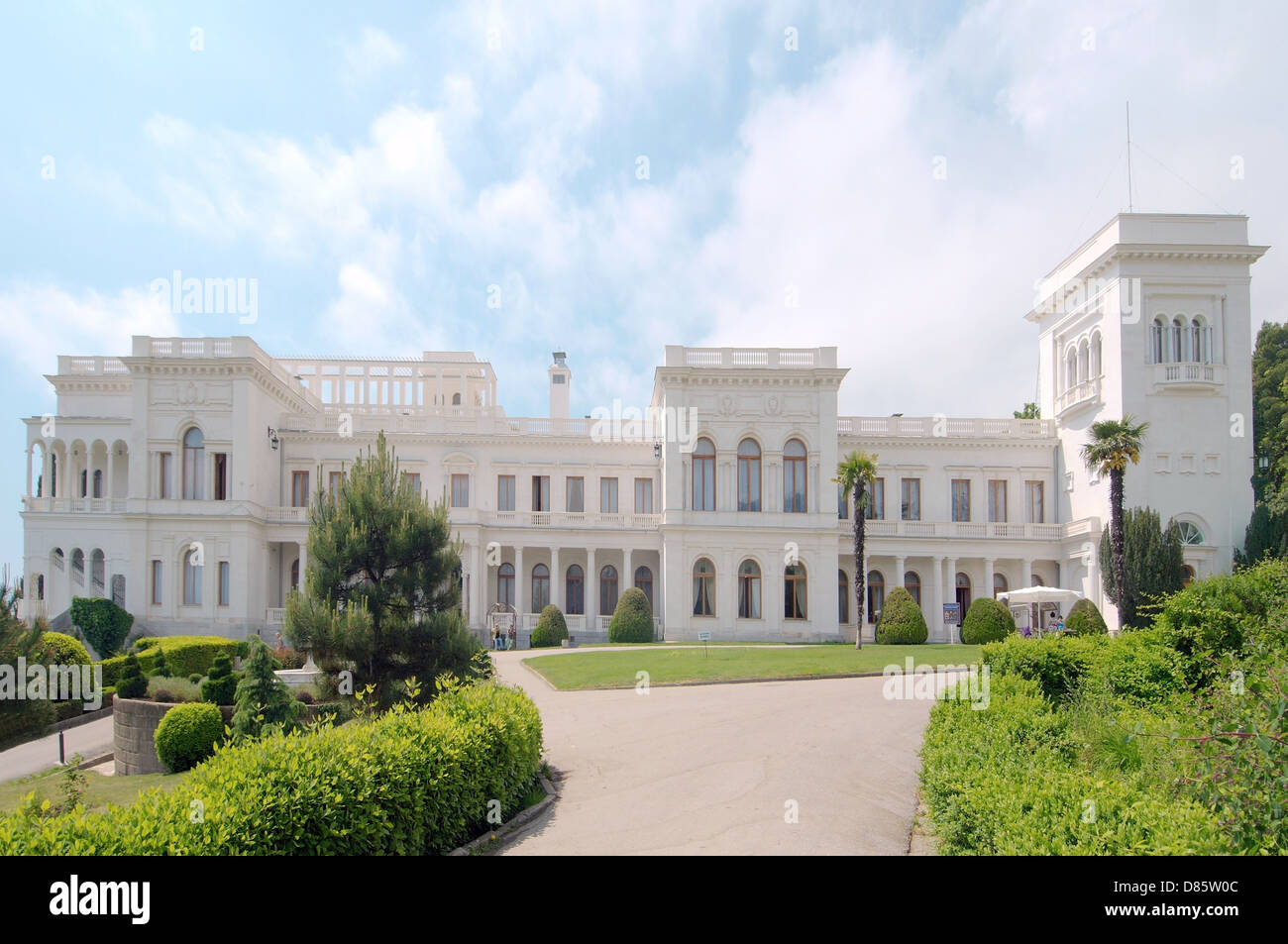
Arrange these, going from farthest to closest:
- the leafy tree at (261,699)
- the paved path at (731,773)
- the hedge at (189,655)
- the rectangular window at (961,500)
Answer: the rectangular window at (961,500)
the hedge at (189,655)
the leafy tree at (261,699)
the paved path at (731,773)

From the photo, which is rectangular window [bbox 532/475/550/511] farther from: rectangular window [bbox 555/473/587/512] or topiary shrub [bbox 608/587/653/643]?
topiary shrub [bbox 608/587/653/643]

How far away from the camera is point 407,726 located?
10.3 metres

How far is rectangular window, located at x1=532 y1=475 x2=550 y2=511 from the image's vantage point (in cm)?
4781

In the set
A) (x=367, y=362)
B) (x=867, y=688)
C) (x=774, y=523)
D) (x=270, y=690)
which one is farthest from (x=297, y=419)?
(x=867, y=688)

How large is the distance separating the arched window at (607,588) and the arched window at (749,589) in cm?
741

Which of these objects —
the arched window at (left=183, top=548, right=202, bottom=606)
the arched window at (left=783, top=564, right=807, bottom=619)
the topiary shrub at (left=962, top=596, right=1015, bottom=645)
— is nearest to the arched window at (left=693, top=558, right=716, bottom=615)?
the arched window at (left=783, top=564, right=807, bottom=619)

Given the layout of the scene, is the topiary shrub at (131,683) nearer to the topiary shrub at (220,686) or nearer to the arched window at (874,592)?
the topiary shrub at (220,686)

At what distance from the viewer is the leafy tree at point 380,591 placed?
54.3 ft

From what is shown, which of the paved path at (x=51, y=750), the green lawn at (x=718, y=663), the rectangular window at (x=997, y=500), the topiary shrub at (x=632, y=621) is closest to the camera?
the paved path at (x=51, y=750)

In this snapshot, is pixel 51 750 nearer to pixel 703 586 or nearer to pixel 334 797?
pixel 334 797

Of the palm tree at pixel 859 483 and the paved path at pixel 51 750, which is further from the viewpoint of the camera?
the palm tree at pixel 859 483

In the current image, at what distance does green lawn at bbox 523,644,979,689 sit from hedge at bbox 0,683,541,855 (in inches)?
524

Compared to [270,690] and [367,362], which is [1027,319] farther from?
[270,690]

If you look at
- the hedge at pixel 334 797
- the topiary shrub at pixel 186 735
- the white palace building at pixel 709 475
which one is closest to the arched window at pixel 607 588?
the white palace building at pixel 709 475
